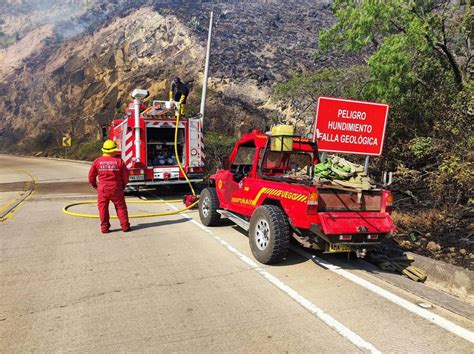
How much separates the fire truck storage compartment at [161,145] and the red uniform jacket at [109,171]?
442 centimetres

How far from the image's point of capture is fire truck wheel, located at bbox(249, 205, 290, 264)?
16.8 ft

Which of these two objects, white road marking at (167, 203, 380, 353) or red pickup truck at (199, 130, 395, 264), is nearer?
white road marking at (167, 203, 380, 353)

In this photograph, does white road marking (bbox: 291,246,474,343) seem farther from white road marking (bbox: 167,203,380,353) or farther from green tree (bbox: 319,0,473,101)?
green tree (bbox: 319,0,473,101)

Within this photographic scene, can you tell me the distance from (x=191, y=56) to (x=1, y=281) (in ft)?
89.4

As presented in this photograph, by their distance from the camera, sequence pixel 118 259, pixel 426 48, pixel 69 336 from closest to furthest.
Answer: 1. pixel 69 336
2. pixel 118 259
3. pixel 426 48

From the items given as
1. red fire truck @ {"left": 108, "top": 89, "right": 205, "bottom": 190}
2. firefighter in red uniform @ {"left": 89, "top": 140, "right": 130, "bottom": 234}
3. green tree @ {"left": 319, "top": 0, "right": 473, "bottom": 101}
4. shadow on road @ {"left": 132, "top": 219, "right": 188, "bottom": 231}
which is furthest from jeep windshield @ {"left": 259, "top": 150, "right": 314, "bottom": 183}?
red fire truck @ {"left": 108, "top": 89, "right": 205, "bottom": 190}

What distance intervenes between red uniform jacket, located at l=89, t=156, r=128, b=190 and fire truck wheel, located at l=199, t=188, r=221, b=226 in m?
1.66

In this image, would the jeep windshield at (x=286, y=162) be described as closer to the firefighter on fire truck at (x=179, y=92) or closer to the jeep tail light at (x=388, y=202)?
the jeep tail light at (x=388, y=202)

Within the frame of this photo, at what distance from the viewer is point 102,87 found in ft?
110

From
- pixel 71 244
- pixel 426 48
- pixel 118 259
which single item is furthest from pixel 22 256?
pixel 426 48

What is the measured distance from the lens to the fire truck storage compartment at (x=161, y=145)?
11727 mm

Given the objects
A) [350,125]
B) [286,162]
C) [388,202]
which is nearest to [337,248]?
[388,202]

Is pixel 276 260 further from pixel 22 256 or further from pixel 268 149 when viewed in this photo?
pixel 22 256

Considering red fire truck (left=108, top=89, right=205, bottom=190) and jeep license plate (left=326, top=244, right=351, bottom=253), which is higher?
red fire truck (left=108, top=89, right=205, bottom=190)
